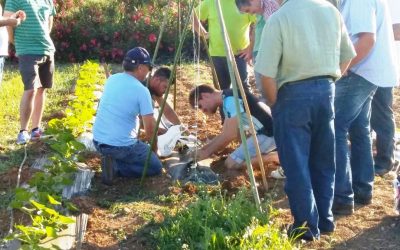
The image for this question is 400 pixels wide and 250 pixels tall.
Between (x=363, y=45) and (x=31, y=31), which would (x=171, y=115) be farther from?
(x=363, y=45)

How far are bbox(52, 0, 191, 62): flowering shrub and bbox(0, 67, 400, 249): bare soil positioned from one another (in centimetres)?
627

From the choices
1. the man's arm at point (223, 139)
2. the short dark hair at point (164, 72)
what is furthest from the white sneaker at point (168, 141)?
the short dark hair at point (164, 72)

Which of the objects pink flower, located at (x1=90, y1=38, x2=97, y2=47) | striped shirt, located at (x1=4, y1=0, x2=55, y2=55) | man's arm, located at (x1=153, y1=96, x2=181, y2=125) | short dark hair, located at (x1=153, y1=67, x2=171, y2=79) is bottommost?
pink flower, located at (x1=90, y1=38, x2=97, y2=47)

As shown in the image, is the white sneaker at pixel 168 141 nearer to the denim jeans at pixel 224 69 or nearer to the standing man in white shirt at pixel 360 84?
the denim jeans at pixel 224 69

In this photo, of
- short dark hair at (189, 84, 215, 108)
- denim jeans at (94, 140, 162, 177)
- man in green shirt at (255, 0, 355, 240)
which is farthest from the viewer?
short dark hair at (189, 84, 215, 108)

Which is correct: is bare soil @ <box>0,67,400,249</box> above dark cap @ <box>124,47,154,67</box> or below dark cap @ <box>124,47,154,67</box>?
below

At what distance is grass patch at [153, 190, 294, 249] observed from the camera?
373 centimetres

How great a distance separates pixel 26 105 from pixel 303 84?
10.6 ft

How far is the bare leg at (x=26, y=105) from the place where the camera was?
6.38 m

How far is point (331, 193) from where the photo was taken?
170 inches

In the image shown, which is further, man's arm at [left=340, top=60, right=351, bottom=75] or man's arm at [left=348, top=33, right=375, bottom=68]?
man's arm at [left=348, top=33, right=375, bottom=68]

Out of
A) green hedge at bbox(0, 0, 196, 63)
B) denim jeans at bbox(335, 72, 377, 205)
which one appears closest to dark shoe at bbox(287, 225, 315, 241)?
denim jeans at bbox(335, 72, 377, 205)

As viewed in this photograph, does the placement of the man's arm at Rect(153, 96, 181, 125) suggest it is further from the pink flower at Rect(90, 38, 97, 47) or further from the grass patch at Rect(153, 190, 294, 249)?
the pink flower at Rect(90, 38, 97, 47)

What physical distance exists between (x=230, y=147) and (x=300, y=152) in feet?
7.56
